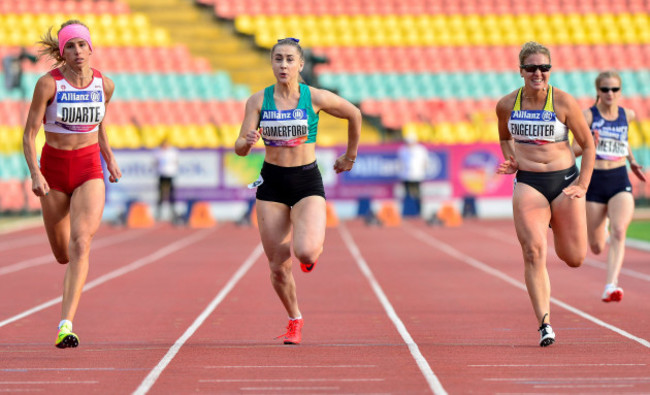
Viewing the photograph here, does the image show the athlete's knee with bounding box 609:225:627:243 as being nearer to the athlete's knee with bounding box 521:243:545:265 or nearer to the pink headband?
the athlete's knee with bounding box 521:243:545:265

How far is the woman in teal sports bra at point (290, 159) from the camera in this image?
27.0ft

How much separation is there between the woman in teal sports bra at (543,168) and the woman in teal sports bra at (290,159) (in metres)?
1.17

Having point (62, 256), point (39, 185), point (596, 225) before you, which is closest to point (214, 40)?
point (596, 225)

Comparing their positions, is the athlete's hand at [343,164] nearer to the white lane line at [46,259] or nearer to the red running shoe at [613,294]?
the red running shoe at [613,294]

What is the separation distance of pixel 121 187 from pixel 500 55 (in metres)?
13.9

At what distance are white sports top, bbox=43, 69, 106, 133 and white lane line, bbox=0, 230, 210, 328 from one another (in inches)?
92.1

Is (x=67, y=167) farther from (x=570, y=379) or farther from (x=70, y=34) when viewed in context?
(x=570, y=379)

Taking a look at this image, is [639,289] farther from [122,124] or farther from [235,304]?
[122,124]

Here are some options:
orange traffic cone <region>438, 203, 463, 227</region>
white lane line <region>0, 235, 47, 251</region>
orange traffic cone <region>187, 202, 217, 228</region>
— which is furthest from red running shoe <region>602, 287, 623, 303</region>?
orange traffic cone <region>187, 202, 217, 228</region>

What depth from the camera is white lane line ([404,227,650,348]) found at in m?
9.10

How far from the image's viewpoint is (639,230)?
950 inches

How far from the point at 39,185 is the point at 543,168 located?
3.46 metres

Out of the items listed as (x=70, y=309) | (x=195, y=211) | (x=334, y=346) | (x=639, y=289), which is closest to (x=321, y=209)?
(x=334, y=346)

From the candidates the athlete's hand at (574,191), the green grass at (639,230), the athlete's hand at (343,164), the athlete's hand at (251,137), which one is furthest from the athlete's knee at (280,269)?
the green grass at (639,230)
